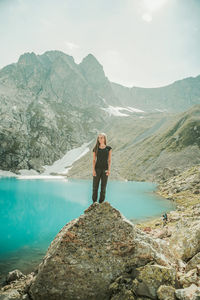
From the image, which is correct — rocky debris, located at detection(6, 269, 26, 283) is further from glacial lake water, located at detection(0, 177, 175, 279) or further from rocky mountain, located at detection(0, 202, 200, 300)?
rocky mountain, located at detection(0, 202, 200, 300)

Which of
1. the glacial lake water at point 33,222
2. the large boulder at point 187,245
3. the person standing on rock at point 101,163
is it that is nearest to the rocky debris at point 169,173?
the glacial lake water at point 33,222

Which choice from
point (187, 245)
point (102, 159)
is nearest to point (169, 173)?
point (187, 245)

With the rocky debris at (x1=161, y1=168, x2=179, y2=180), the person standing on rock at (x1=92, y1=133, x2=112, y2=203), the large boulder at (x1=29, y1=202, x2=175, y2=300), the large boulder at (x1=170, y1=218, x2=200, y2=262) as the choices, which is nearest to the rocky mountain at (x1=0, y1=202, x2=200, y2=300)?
the large boulder at (x1=29, y1=202, x2=175, y2=300)

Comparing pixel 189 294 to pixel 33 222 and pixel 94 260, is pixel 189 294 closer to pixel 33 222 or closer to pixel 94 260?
pixel 94 260

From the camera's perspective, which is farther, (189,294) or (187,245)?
(187,245)

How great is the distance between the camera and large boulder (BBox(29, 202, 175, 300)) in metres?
9.04

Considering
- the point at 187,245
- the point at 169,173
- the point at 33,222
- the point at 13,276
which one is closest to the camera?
the point at 187,245

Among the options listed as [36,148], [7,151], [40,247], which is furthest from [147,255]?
[36,148]

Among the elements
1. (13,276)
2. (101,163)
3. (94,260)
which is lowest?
(13,276)

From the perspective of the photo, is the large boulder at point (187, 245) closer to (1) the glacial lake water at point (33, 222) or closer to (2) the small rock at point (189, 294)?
(2) the small rock at point (189, 294)

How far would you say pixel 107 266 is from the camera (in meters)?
9.25

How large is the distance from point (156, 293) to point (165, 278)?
688 millimetres

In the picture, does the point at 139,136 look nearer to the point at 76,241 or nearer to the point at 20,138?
the point at 20,138

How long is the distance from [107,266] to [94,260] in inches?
25.4
